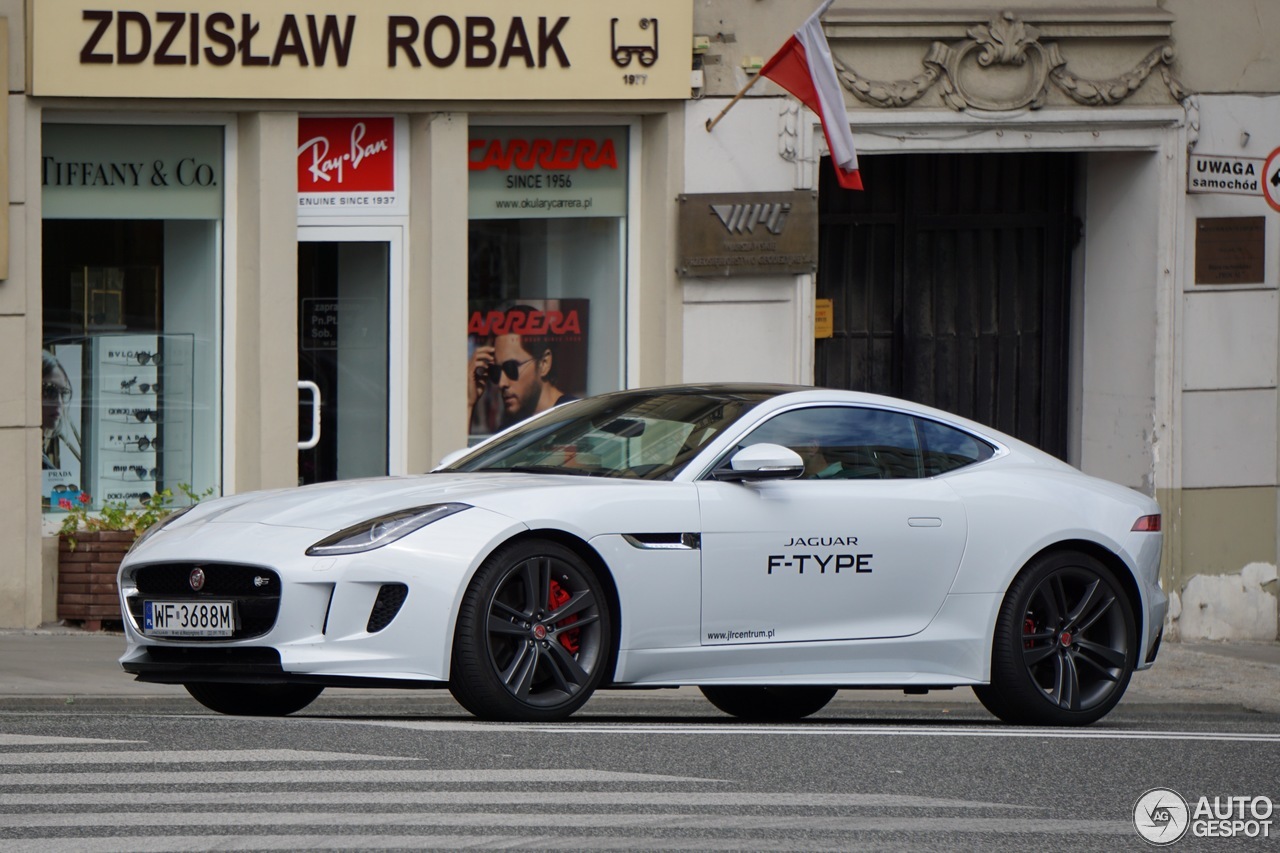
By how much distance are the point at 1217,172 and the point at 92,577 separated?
8391mm

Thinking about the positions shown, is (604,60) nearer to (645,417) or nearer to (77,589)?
(77,589)

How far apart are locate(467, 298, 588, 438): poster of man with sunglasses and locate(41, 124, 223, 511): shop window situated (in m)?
1.79

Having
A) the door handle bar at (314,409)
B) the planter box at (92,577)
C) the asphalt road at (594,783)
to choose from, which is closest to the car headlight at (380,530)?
the asphalt road at (594,783)

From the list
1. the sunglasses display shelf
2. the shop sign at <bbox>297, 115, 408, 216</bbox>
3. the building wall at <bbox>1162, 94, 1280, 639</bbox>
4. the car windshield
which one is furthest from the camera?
the building wall at <bbox>1162, 94, 1280, 639</bbox>

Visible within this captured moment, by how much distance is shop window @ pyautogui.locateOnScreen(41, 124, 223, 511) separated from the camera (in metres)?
13.5

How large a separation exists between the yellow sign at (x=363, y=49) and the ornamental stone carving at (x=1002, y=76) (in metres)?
1.54

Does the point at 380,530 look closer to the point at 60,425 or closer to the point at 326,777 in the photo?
the point at 326,777

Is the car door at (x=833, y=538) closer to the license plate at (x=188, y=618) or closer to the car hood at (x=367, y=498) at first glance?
the car hood at (x=367, y=498)

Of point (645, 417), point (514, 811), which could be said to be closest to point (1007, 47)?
point (645, 417)

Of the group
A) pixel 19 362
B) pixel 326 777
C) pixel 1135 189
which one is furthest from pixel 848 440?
pixel 1135 189

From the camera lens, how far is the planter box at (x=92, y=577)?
43.1 ft

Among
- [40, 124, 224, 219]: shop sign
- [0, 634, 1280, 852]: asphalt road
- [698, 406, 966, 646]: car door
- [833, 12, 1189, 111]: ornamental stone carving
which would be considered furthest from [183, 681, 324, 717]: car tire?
[833, 12, 1189, 111]: ornamental stone carving

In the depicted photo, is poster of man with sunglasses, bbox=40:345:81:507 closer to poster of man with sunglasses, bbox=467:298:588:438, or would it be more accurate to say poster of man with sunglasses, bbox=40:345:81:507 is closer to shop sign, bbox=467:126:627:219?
poster of man with sunglasses, bbox=467:298:588:438

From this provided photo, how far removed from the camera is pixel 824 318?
627 inches
